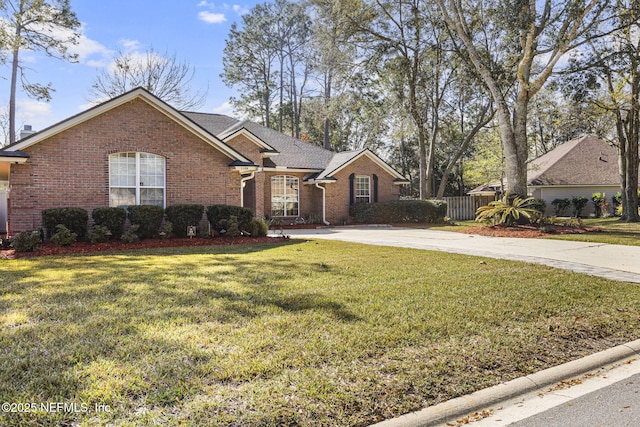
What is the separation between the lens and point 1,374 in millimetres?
3182

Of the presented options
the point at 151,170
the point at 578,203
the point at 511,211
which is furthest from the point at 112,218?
the point at 578,203

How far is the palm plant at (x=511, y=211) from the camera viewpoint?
16.2 metres

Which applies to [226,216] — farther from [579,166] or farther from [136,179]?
[579,166]

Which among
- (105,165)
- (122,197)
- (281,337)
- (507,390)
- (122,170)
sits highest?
(105,165)

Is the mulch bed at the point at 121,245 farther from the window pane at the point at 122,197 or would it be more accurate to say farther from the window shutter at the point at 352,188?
the window shutter at the point at 352,188

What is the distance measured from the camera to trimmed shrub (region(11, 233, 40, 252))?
407 inches

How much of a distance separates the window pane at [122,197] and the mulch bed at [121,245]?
170 centimetres

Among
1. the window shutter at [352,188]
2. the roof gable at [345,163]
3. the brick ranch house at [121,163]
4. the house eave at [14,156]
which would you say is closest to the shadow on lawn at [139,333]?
the house eave at [14,156]

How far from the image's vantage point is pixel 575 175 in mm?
28828

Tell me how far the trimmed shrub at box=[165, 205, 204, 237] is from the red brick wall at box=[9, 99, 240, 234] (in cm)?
91

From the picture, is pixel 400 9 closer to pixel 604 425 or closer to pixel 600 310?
pixel 600 310

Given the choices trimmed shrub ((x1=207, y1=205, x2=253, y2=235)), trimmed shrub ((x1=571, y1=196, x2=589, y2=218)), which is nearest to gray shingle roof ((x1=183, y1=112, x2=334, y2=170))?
trimmed shrub ((x1=207, y1=205, x2=253, y2=235))

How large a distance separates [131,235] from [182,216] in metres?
1.78

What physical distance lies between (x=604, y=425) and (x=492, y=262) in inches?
243
